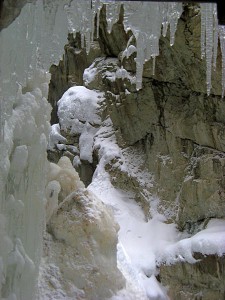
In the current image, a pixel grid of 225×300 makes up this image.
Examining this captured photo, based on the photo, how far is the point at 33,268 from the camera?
479cm

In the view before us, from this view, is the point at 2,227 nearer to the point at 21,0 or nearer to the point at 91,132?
the point at 21,0

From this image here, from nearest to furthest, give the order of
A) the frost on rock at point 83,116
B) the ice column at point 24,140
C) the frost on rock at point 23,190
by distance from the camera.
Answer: the ice column at point 24,140 < the frost on rock at point 23,190 < the frost on rock at point 83,116

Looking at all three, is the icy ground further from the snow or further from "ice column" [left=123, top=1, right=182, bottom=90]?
"ice column" [left=123, top=1, right=182, bottom=90]

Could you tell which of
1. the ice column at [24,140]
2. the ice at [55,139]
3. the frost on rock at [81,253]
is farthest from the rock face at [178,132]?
the ice column at [24,140]

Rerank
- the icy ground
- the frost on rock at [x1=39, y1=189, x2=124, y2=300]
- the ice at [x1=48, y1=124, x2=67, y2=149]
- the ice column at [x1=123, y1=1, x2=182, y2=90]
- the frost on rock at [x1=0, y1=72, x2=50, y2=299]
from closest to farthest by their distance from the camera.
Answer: the ice column at [x1=123, y1=1, x2=182, y2=90] < the frost on rock at [x1=0, y1=72, x2=50, y2=299] < the frost on rock at [x1=39, y1=189, x2=124, y2=300] < the icy ground < the ice at [x1=48, y1=124, x2=67, y2=149]

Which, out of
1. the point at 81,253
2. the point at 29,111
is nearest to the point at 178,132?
the point at 81,253

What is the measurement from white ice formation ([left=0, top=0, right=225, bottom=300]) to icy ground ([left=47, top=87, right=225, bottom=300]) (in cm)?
156

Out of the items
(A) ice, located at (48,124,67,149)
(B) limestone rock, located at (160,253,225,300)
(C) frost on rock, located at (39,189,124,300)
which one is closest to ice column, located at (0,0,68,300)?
(C) frost on rock, located at (39,189,124,300)

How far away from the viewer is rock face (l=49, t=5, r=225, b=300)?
880cm

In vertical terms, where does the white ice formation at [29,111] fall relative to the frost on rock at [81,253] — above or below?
above

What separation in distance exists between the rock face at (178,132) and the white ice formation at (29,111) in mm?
4051

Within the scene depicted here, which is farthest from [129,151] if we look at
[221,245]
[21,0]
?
[21,0]

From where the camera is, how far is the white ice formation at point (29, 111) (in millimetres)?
3941

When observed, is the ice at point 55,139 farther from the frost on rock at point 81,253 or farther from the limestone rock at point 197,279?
the frost on rock at point 81,253
